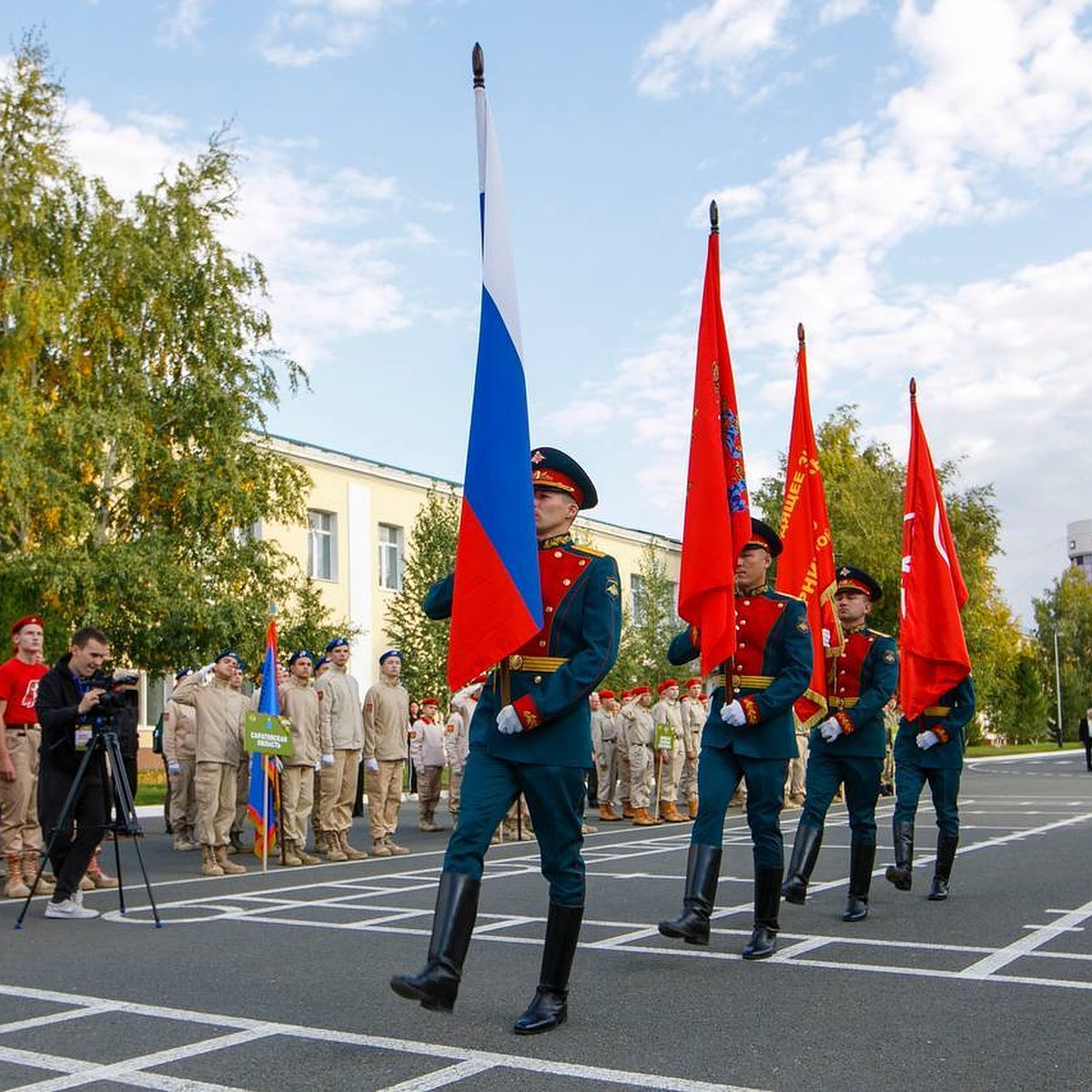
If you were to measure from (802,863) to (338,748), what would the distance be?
684 cm

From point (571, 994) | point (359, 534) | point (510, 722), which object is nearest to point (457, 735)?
point (571, 994)

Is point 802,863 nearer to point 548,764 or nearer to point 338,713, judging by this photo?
point 548,764

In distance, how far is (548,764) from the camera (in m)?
5.54

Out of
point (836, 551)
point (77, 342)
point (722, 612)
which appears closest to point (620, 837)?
point (722, 612)

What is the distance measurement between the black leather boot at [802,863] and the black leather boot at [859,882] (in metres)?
0.29

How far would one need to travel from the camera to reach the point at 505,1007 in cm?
589

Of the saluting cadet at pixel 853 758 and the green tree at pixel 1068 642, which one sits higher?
the green tree at pixel 1068 642

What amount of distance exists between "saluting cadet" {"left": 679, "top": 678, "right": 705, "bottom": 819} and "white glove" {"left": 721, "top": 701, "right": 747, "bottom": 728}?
44.4 ft

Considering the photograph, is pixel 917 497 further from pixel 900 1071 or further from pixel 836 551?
pixel 836 551

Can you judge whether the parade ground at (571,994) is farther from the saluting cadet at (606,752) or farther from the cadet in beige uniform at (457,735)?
the saluting cadet at (606,752)

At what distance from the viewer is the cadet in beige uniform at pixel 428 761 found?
18.3 meters

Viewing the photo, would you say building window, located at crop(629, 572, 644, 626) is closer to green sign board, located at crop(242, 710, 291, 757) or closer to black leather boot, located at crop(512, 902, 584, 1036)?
green sign board, located at crop(242, 710, 291, 757)

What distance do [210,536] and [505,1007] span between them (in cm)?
2292

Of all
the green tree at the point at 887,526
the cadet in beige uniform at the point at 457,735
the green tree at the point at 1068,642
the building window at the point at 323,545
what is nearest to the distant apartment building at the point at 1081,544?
the green tree at the point at 1068,642
